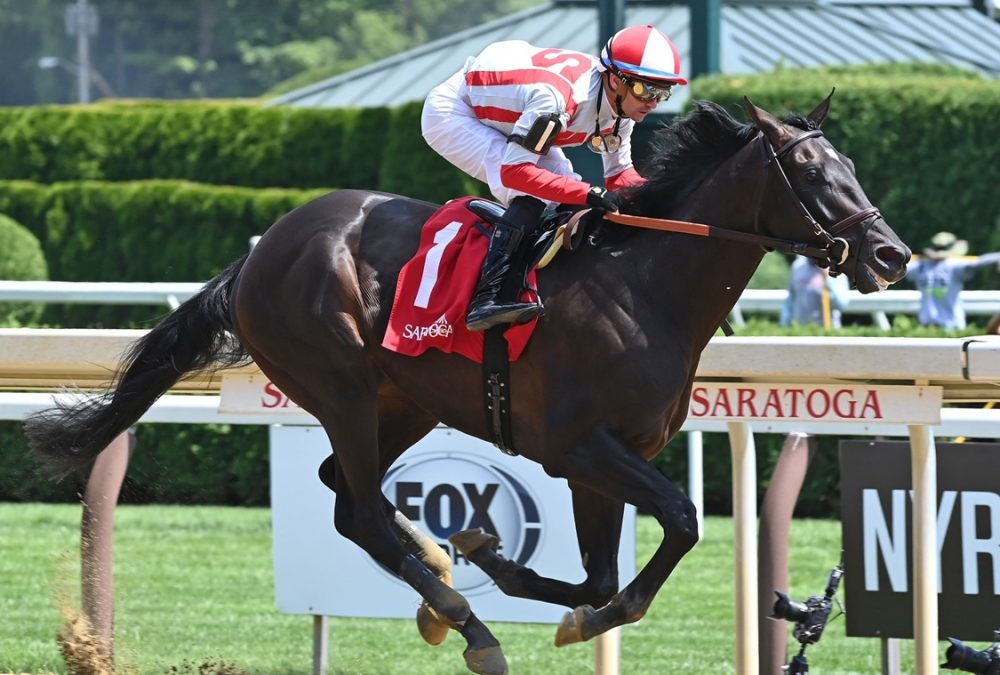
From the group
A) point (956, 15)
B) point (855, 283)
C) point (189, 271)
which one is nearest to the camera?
point (855, 283)

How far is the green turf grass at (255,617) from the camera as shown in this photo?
5570 millimetres

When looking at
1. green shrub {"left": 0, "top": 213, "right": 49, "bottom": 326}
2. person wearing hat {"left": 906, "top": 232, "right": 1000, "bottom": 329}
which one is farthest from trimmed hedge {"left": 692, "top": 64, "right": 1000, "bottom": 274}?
green shrub {"left": 0, "top": 213, "right": 49, "bottom": 326}

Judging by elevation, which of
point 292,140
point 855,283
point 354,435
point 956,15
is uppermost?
point 956,15

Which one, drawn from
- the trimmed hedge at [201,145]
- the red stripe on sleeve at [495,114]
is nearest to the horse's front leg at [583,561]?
the red stripe on sleeve at [495,114]

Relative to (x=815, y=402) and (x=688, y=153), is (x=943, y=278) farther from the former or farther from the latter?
(x=688, y=153)

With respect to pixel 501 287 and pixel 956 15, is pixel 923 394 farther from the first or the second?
pixel 956 15

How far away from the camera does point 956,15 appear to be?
65.4ft

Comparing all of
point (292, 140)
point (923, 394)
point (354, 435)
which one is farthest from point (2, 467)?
point (292, 140)

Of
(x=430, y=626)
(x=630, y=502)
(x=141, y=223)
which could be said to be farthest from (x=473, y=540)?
(x=141, y=223)

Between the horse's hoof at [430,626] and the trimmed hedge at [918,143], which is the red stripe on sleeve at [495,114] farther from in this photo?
the trimmed hedge at [918,143]

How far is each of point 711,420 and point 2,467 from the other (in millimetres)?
4747

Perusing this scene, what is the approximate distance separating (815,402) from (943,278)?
5.34 meters

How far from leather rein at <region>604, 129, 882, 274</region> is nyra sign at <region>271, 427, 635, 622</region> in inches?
44.7

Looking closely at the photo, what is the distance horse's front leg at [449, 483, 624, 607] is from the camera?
4293 mm
